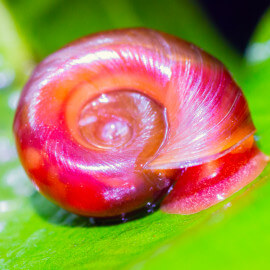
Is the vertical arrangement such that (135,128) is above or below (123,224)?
above

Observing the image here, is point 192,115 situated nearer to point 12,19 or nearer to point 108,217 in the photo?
point 108,217

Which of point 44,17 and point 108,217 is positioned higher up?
point 44,17

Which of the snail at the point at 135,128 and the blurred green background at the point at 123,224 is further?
the snail at the point at 135,128

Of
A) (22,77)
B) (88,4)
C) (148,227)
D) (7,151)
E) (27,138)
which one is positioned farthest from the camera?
(88,4)

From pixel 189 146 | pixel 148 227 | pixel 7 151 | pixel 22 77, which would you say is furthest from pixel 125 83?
pixel 22 77
